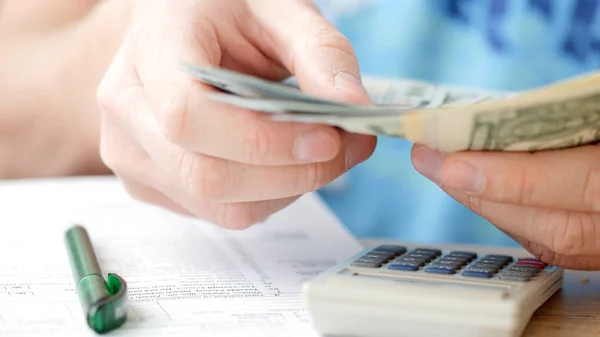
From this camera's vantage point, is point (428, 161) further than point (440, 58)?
No

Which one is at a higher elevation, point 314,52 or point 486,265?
point 314,52

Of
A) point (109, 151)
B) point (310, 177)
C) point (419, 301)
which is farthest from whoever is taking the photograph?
point (109, 151)

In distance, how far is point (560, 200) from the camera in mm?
381

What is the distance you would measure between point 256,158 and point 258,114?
23 mm

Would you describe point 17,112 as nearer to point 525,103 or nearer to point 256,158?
point 256,158

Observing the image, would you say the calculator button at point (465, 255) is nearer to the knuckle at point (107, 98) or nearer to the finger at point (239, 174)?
the finger at point (239, 174)

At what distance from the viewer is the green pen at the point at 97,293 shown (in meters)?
0.35

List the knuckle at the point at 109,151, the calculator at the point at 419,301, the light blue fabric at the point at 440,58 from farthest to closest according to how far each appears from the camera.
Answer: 1. the light blue fabric at the point at 440,58
2. the knuckle at the point at 109,151
3. the calculator at the point at 419,301

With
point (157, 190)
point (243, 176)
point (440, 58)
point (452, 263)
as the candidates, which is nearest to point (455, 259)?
point (452, 263)

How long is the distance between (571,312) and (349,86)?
0.17m

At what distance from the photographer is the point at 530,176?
14.6 inches

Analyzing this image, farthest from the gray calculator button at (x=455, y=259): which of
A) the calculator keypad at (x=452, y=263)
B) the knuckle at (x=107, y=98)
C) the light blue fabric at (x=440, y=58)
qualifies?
the light blue fabric at (x=440, y=58)

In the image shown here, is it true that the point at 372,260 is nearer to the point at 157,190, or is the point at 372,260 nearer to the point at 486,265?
the point at 486,265

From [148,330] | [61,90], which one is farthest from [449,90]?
[61,90]
